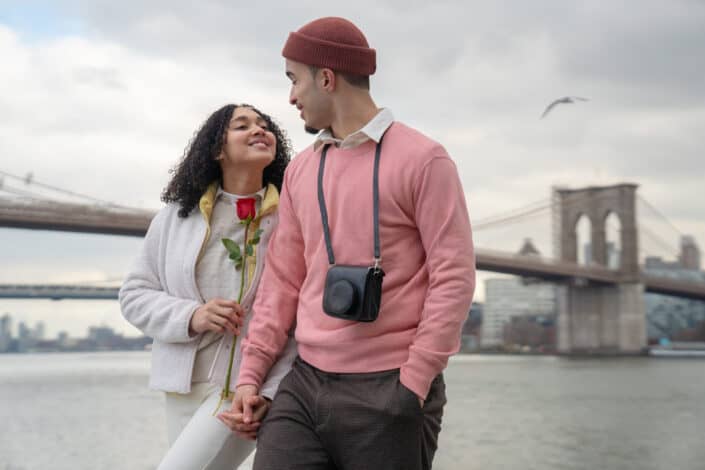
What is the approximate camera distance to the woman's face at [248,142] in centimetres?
174

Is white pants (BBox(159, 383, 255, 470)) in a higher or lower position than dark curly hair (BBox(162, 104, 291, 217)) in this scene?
lower

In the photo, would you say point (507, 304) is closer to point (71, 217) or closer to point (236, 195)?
point (71, 217)

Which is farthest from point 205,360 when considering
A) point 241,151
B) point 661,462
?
point 661,462

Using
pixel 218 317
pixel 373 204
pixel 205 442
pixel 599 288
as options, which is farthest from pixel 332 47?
pixel 599 288

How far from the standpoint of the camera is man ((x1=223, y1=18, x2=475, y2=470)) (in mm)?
1357

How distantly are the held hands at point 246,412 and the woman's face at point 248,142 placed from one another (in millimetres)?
451

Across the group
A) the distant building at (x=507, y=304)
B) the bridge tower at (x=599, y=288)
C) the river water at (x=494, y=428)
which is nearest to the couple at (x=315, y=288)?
the river water at (x=494, y=428)

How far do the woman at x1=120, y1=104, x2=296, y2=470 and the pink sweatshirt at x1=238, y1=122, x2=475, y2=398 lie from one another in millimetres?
150

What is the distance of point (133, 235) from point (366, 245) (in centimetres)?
1830

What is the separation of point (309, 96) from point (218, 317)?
1.34 ft

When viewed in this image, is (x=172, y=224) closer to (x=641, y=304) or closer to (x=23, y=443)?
(x=23, y=443)

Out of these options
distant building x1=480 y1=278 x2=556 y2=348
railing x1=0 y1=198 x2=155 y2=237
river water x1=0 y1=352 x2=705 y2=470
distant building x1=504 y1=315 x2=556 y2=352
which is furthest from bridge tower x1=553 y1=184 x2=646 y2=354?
distant building x1=480 y1=278 x2=556 y2=348

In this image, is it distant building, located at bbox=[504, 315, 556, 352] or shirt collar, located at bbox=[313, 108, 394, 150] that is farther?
distant building, located at bbox=[504, 315, 556, 352]

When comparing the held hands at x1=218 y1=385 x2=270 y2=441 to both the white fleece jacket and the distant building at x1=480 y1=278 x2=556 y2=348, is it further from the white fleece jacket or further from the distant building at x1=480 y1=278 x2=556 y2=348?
the distant building at x1=480 y1=278 x2=556 y2=348
